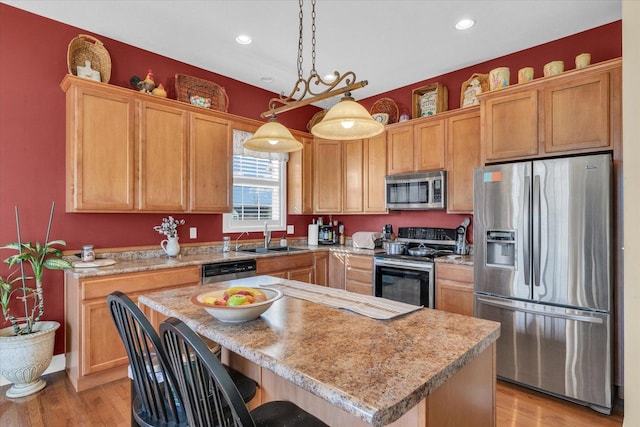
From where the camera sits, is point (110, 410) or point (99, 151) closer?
point (110, 410)

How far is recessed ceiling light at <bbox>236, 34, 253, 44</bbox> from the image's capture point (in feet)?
10.2

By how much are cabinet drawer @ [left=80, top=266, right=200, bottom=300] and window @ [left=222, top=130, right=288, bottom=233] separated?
1026mm

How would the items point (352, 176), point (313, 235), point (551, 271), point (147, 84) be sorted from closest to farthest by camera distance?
point (551, 271), point (147, 84), point (352, 176), point (313, 235)

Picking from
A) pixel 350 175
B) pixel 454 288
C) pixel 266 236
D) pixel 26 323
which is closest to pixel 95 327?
pixel 26 323

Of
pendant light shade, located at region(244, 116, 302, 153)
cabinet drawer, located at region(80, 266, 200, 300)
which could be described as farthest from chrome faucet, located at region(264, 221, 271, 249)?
pendant light shade, located at region(244, 116, 302, 153)

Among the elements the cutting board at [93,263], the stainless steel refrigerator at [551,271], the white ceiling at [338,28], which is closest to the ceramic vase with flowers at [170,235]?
the cutting board at [93,263]

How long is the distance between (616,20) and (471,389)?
3.34 meters

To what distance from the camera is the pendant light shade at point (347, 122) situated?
1.84 metres

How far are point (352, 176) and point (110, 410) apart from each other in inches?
133

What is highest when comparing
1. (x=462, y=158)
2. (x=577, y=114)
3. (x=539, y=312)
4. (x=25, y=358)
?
(x=577, y=114)

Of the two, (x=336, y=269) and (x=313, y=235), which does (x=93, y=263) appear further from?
(x=313, y=235)

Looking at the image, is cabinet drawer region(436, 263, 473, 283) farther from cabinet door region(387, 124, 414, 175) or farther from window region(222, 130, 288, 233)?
window region(222, 130, 288, 233)

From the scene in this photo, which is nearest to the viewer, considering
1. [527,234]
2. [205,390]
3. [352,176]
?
[205,390]

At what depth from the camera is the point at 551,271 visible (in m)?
2.53
